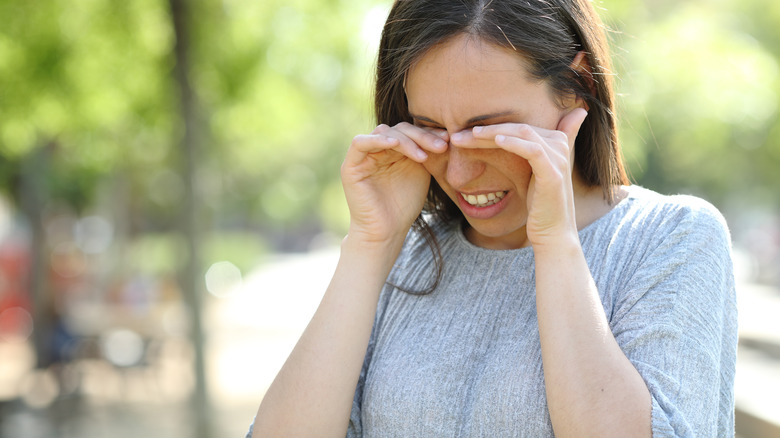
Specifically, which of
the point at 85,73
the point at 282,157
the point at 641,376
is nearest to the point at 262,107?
the point at 85,73

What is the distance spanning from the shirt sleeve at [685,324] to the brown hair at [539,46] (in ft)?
0.86

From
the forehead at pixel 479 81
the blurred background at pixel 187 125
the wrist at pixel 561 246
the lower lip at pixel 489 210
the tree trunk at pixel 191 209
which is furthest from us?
the blurred background at pixel 187 125

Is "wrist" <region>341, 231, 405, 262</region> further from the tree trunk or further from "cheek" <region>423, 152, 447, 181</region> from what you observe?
the tree trunk

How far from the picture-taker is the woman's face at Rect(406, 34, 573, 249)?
174cm

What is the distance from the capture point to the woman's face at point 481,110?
5.72 feet

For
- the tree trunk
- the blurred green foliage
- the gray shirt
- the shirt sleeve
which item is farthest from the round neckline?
the tree trunk

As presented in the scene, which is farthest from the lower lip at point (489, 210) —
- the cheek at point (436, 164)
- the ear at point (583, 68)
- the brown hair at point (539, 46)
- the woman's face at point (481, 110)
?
the ear at point (583, 68)

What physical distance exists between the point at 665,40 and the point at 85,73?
6519 mm

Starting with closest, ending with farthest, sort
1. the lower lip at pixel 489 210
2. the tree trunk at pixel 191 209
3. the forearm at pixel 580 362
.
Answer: the forearm at pixel 580 362
the lower lip at pixel 489 210
the tree trunk at pixel 191 209

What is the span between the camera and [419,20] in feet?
6.09

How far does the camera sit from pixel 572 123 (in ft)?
5.74

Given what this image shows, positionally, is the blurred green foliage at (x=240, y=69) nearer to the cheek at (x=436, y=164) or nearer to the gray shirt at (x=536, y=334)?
the cheek at (x=436, y=164)

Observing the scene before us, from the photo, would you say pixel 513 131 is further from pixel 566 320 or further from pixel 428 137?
pixel 566 320

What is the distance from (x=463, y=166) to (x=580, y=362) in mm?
521
